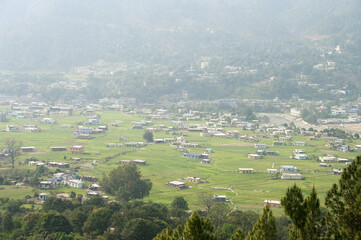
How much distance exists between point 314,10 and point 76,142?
465 ft

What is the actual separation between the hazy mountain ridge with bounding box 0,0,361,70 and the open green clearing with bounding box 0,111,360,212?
72.5 metres

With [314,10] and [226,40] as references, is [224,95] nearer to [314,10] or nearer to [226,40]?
[226,40]

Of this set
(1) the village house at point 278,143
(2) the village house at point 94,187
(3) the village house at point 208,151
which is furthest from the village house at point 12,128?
(1) the village house at point 278,143

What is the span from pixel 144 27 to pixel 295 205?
158 m

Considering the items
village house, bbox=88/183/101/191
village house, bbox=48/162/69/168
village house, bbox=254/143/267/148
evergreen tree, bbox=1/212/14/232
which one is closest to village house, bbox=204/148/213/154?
village house, bbox=254/143/267/148

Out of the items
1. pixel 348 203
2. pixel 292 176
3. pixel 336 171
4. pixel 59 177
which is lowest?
pixel 292 176

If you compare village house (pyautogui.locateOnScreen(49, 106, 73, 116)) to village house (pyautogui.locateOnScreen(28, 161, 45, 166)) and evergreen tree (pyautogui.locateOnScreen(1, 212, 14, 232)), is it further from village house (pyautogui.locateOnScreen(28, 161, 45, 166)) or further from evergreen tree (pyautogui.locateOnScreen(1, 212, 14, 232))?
evergreen tree (pyautogui.locateOnScreen(1, 212, 14, 232))

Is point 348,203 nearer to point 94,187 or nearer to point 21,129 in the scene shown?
point 94,187

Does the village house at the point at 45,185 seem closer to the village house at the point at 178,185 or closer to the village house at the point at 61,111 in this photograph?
the village house at the point at 178,185

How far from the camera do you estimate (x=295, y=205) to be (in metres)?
14.9

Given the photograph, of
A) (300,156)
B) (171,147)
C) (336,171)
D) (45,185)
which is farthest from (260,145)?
(45,185)

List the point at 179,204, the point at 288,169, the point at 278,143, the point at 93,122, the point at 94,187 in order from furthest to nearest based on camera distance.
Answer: the point at 93,122, the point at 278,143, the point at 288,169, the point at 94,187, the point at 179,204

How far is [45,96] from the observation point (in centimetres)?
9744

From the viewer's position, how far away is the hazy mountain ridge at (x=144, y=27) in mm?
139875
